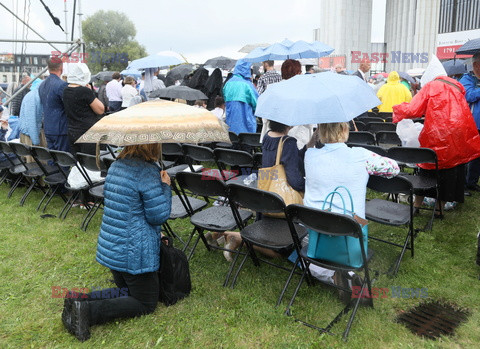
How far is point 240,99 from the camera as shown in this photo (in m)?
6.96

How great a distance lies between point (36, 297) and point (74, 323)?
0.84 m

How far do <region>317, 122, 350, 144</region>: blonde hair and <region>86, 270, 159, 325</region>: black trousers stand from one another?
1.60 m

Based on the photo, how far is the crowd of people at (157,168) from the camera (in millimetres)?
2842

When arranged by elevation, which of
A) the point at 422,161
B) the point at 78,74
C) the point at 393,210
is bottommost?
the point at 393,210

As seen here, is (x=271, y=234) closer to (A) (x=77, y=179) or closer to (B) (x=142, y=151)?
(B) (x=142, y=151)

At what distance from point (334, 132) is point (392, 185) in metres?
1.08

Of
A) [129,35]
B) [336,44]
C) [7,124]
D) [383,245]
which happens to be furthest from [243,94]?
[129,35]

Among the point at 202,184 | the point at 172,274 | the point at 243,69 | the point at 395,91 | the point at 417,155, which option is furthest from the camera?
the point at 395,91

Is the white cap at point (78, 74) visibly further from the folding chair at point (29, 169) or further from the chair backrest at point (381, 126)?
the chair backrest at point (381, 126)

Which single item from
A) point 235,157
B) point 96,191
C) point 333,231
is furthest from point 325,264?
point 96,191

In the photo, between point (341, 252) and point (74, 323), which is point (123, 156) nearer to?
point (74, 323)

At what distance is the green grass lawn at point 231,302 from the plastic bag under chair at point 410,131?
101 cm

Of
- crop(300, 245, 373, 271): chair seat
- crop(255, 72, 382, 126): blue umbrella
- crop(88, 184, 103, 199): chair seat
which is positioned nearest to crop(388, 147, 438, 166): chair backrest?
crop(255, 72, 382, 126): blue umbrella

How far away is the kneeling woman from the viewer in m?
2.80
